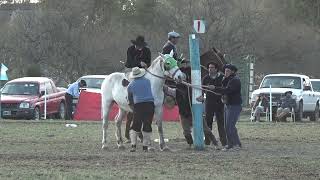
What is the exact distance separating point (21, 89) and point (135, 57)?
56.0ft

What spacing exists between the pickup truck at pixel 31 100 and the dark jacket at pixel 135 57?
15351 millimetres

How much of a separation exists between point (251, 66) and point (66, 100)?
10.8m

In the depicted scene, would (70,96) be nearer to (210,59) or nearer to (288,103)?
(288,103)

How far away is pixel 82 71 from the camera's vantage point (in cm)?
→ 5347

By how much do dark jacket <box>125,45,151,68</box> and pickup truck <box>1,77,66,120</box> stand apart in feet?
50.4

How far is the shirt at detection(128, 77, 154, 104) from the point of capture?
53.5ft

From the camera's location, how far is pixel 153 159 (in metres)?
14.7

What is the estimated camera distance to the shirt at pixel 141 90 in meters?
16.3

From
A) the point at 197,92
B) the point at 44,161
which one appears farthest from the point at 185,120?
the point at 44,161

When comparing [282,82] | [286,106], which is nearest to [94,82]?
[282,82]

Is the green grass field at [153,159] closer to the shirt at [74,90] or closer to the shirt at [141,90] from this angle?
the shirt at [141,90]

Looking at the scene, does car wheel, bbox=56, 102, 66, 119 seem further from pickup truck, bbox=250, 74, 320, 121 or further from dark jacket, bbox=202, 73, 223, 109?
dark jacket, bbox=202, 73, 223, 109

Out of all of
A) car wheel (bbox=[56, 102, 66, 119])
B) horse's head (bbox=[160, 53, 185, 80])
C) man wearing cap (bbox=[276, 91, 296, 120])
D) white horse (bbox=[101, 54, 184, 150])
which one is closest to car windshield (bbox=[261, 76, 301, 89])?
man wearing cap (bbox=[276, 91, 296, 120])

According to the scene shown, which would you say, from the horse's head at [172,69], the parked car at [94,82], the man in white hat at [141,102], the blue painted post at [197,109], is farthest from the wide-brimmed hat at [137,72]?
the parked car at [94,82]
